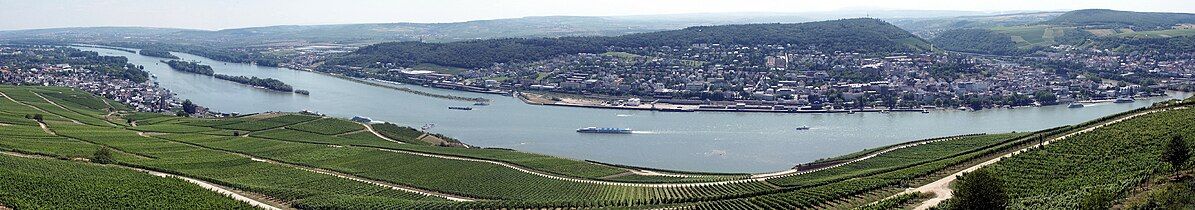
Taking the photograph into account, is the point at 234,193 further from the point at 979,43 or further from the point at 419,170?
the point at 979,43

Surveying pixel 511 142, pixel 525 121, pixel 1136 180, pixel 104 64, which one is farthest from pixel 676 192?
pixel 104 64

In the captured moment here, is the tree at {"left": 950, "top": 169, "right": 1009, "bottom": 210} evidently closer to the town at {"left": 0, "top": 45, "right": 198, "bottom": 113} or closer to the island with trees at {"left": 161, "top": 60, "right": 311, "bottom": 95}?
the town at {"left": 0, "top": 45, "right": 198, "bottom": 113}

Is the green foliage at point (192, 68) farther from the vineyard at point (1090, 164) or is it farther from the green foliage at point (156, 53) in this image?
the vineyard at point (1090, 164)

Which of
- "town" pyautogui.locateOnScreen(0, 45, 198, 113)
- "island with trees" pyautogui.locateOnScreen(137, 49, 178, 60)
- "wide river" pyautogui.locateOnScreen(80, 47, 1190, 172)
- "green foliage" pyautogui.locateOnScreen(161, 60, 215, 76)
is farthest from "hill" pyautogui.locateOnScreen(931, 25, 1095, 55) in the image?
"island with trees" pyautogui.locateOnScreen(137, 49, 178, 60)

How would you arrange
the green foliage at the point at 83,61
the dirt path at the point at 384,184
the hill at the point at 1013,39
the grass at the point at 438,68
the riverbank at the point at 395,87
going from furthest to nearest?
1. the hill at the point at 1013,39
2. the grass at the point at 438,68
3. the green foliage at the point at 83,61
4. the riverbank at the point at 395,87
5. the dirt path at the point at 384,184

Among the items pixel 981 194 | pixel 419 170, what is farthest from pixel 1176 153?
pixel 419 170

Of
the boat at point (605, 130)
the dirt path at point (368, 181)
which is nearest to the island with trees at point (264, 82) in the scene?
the boat at point (605, 130)
